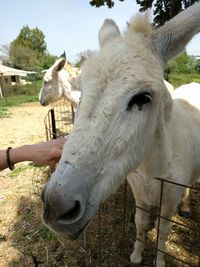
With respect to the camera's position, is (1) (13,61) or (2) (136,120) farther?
(1) (13,61)

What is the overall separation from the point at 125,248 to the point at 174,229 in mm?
753

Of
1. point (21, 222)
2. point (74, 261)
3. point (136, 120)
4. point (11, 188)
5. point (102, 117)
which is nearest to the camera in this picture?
point (102, 117)

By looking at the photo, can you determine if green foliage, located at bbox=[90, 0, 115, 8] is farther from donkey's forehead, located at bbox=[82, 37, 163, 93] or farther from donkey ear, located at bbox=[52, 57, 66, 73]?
donkey's forehead, located at bbox=[82, 37, 163, 93]

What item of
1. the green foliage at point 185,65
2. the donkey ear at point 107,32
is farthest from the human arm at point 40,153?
the green foliage at point 185,65

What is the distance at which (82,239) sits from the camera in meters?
3.49

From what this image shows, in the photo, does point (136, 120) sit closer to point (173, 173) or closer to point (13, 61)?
point (173, 173)

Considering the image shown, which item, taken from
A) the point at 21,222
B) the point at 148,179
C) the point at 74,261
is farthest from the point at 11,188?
the point at 148,179

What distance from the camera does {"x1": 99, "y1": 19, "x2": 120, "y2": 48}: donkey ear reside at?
7.40 ft

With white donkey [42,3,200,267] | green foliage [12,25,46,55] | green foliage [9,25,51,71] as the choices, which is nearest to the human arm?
white donkey [42,3,200,267]

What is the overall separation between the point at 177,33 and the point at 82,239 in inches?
102

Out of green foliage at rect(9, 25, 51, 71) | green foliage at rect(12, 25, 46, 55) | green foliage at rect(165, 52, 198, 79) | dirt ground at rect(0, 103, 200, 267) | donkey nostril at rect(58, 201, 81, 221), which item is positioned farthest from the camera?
green foliage at rect(12, 25, 46, 55)

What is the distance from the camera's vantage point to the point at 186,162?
2.53 meters

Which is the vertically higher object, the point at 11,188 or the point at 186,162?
the point at 186,162

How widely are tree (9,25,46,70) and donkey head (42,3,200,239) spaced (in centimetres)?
5612
